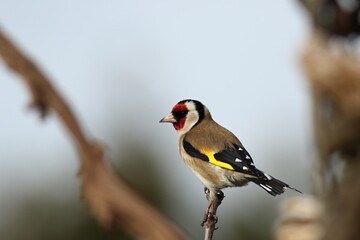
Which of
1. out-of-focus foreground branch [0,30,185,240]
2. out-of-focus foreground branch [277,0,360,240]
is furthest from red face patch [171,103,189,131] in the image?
out-of-focus foreground branch [277,0,360,240]

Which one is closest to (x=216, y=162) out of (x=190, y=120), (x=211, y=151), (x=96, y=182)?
(x=211, y=151)

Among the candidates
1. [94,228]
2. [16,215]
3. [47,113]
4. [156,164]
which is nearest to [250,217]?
[156,164]

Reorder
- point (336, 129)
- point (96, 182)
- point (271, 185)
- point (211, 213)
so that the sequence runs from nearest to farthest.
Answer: point (336, 129) → point (96, 182) → point (211, 213) → point (271, 185)

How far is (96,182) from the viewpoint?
3.91 ft

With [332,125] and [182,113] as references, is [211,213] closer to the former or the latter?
[332,125]

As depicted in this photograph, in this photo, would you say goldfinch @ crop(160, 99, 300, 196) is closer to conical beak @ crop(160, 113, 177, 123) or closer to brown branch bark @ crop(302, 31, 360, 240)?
conical beak @ crop(160, 113, 177, 123)

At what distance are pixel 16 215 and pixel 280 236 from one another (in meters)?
12.8

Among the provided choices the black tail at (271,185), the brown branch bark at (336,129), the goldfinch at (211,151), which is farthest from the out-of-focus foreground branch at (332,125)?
the goldfinch at (211,151)

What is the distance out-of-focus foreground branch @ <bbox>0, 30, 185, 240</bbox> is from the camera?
43.9 inches

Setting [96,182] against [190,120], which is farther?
[190,120]

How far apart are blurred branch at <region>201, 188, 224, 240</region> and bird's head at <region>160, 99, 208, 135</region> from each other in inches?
23.7

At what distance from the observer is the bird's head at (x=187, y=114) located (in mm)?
5375

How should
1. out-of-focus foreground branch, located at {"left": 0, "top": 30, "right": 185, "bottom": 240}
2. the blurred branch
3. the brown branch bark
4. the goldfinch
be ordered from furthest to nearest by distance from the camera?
the goldfinch, the blurred branch, out-of-focus foreground branch, located at {"left": 0, "top": 30, "right": 185, "bottom": 240}, the brown branch bark

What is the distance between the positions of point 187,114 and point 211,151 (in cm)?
26
